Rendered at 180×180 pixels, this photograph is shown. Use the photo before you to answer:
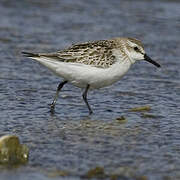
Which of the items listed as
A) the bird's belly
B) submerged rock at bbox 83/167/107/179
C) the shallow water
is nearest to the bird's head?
the bird's belly

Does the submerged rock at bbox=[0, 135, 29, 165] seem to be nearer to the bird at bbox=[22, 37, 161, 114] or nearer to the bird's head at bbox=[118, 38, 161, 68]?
the bird at bbox=[22, 37, 161, 114]

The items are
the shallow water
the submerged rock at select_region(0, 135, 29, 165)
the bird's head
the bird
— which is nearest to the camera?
the submerged rock at select_region(0, 135, 29, 165)

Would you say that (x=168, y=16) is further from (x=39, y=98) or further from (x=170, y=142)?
(x=170, y=142)

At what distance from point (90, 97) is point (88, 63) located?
1197mm

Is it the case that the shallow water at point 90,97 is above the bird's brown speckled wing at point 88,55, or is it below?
below

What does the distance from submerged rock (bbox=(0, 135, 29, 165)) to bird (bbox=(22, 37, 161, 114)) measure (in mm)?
2251

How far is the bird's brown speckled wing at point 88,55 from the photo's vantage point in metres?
8.31

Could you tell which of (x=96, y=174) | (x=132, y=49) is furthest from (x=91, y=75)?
(x=96, y=174)

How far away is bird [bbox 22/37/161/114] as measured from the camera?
8266 mm

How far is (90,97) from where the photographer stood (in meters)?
9.43

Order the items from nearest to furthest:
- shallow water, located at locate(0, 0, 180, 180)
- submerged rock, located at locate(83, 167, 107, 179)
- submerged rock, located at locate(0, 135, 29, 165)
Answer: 1. submerged rock, located at locate(83, 167, 107, 179)
2. submerged rock, located at locate(0, 135, 29, 165)
3. shallow water, located at locate(0, 0, 180, 180)

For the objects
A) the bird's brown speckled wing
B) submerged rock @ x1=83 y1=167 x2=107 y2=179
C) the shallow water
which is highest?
the bird's brown speckled wing

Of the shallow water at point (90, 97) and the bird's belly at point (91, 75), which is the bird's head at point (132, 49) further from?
the shallow water at point (90, 97)

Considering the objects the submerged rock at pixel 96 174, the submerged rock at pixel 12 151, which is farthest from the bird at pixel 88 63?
the submerged rock at pixel 96 174
